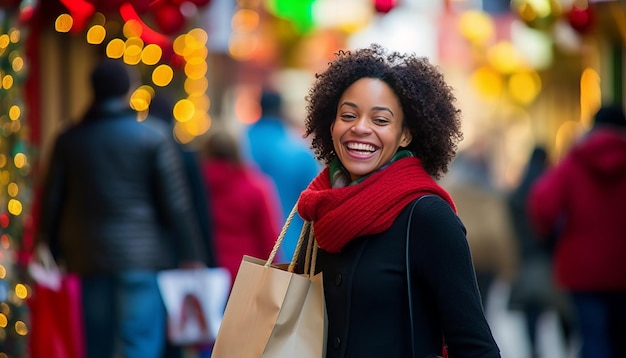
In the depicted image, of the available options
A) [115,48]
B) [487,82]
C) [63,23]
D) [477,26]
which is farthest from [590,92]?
[63,23]

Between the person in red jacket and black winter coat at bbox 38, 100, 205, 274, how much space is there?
2702 mm

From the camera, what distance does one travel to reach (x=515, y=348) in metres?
12.5

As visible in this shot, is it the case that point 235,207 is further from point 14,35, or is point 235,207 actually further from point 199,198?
point 14,35

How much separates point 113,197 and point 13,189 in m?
0.61

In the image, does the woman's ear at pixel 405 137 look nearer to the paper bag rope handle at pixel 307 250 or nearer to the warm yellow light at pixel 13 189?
the paper bag rope handle at pixel 307 250

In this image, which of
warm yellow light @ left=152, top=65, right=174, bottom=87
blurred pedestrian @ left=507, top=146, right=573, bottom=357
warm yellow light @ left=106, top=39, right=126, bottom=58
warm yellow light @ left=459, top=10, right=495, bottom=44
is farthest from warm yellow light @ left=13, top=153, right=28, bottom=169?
warm yellow light @ left=459, top=10, right=495, bottom=44

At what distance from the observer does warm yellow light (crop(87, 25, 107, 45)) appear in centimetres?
1219

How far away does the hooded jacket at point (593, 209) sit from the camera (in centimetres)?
872

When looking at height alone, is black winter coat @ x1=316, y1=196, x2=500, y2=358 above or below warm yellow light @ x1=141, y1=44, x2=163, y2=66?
below

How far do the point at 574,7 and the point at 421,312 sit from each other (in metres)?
5.63

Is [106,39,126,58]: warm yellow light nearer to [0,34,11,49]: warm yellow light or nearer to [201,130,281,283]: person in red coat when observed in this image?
[201,130,281,283]: person in red coat

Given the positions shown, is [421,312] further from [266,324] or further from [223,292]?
[223,292]

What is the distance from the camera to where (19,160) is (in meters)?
6.69

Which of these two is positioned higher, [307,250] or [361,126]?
[361,126]
